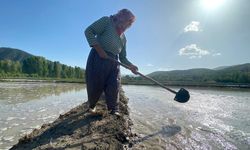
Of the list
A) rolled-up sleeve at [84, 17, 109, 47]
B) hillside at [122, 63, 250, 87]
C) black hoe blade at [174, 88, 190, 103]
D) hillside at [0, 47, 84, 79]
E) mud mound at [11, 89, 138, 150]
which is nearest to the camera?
mud mound at [11, 89, 138, 150]

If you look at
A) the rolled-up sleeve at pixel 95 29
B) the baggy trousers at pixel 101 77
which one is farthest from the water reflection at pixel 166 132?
Result: the rolled-up sleeve at pixel 95 29

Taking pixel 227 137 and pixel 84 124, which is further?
pixel 227 137

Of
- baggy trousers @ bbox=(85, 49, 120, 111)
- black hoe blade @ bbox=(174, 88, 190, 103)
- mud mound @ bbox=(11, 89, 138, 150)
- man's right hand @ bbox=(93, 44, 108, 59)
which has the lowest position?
mud mound @ bbox=(11, 89, 138, 150)

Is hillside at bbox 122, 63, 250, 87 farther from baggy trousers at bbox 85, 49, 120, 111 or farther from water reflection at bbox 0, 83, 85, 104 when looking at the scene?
baggy trousers at bbox 85, 49, 120, 111

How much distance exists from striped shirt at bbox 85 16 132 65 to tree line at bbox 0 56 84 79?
316 ft

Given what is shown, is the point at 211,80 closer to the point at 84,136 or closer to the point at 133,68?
the point at 133,68

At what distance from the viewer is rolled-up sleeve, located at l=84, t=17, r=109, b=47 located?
14.3 feet

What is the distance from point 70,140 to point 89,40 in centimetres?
171

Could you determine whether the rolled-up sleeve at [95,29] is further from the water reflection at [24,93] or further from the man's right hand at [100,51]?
the water reflection at [24,93]

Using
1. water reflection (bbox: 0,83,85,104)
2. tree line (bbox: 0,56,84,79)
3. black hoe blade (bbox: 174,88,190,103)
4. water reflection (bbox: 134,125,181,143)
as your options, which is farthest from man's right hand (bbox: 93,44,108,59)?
tree line (bbox: 0,56,84,79)

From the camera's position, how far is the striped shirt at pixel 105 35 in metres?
4.39

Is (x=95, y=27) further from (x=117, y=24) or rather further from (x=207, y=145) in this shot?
(x=207, y=145)

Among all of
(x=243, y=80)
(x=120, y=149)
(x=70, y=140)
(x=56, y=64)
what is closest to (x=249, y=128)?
(x=120, y=149)

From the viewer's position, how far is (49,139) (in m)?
3.81
